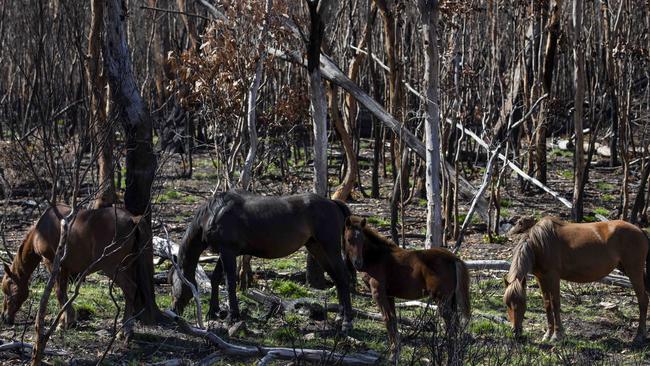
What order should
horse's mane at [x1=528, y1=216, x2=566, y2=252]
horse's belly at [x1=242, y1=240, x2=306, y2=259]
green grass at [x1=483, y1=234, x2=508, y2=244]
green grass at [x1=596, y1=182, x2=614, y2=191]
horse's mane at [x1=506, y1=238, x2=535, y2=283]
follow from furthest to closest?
1. green grass at [x1=596, y1=182, x2=614, y2=191]
2. green grass at [x1=483, y1=234, x2=508, y2=244]
3. horse's belly at [x1=242, y1=240, x2=306, y2=259]
4. horse's mane at [x1=528, y1=216, x2=566, y2=252]
5. horse's mane at [x1=506, y1=238, x2=535, y2=283]

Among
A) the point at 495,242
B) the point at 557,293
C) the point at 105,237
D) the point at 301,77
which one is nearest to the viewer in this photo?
the point at 105,237

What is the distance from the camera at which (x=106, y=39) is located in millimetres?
10289

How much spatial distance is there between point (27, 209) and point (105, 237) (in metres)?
9.81

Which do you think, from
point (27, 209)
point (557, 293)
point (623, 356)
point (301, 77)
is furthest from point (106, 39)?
point (301, 77)

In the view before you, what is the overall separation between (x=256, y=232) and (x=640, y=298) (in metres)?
4.30

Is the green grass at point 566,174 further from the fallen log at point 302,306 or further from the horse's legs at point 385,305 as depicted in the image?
the horse's legs at point 385,305

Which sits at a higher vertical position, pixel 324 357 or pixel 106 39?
pixel 106 39

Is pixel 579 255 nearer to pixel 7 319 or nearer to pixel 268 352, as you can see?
pixel 268 352

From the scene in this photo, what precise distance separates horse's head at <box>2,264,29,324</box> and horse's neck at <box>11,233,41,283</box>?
87 mm

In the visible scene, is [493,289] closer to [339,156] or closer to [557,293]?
[557,293]

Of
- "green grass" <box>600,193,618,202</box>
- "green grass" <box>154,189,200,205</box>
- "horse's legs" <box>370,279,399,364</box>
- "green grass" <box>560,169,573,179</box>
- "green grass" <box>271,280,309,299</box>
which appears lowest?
"green grass" <box>154,189,200,205</box>

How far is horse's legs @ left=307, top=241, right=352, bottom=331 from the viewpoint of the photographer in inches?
448

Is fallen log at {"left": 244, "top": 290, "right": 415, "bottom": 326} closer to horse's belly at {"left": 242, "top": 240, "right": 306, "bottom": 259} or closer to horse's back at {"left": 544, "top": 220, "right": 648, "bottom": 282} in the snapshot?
horse's belly at {"left": 242, "top": 240, "right": 306, "bottom": 259}

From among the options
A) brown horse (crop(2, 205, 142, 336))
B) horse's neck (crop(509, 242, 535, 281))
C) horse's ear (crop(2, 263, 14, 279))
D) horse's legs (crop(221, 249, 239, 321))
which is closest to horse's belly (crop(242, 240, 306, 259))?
horse's legs (crop(221, 249, 239, 321))
